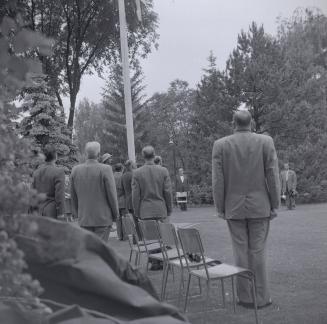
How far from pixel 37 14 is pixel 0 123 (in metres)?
27.8

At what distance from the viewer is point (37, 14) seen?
29.0 meters

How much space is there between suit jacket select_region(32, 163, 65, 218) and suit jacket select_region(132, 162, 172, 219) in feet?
4.17

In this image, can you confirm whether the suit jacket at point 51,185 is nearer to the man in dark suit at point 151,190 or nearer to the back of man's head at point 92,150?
the back of man's head at point 92,150

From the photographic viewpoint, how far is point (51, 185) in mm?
9234

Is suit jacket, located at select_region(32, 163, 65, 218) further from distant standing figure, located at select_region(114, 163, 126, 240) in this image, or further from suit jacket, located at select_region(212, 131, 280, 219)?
distant standing figure, located at select_region(114, 163, 126, 240)

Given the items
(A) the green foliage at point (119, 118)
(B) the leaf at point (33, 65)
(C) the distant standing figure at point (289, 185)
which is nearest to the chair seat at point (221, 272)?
(B) the leaf at point (33, 65)

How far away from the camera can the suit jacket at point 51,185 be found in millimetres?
9164

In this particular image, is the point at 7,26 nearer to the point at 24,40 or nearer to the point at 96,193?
the point at 24,40

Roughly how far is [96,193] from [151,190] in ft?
4.96

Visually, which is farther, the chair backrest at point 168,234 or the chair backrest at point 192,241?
the chair backrest at point 168,234

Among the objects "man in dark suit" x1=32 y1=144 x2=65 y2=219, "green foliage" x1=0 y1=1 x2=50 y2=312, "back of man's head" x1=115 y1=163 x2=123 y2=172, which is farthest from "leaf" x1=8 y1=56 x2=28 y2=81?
"back of man's head" x1=115 y1=163 x2=123 y2=172

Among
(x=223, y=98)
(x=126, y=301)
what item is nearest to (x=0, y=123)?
(x=126, y=301)

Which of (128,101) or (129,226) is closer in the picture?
(129,226)

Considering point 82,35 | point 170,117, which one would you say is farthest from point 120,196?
point 170,117
